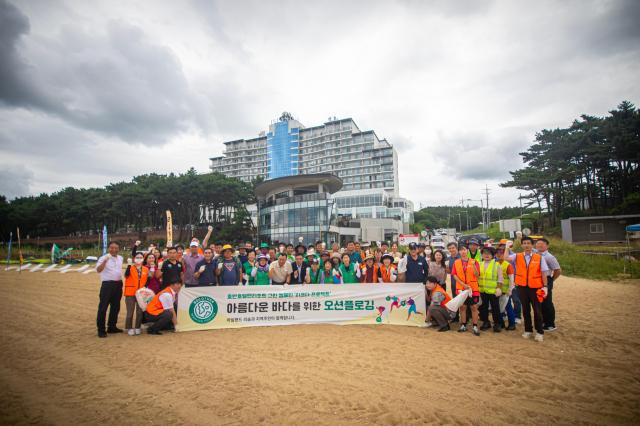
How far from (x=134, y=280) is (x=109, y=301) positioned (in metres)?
0.68

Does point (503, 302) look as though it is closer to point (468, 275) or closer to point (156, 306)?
point (468, 275)

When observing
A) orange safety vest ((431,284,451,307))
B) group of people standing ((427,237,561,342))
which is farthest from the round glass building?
group of people standing ((427,237,561,342))

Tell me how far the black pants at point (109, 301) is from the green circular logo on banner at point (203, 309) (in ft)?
5.35

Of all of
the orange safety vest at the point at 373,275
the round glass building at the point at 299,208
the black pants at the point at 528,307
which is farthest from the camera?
the round glass building at the point at 299,208

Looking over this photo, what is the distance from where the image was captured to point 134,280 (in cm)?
656

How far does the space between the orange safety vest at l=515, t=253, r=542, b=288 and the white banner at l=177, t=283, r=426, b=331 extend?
6.60 ft

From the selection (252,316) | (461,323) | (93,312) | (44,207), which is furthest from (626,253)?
(44,207)

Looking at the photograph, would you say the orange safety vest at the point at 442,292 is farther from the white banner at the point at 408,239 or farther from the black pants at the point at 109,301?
the white banner at the point at 408,239

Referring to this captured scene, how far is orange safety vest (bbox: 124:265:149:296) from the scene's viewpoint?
653cm

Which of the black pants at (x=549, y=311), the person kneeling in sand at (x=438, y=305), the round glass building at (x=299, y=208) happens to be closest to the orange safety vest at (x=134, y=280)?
the person kneeling in sand at (x=438, y=305)

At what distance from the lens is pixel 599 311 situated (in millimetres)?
7879

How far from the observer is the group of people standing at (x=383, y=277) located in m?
5.99

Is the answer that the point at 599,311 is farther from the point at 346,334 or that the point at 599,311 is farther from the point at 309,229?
the point at 309,229

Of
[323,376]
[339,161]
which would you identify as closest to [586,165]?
[323,376]
